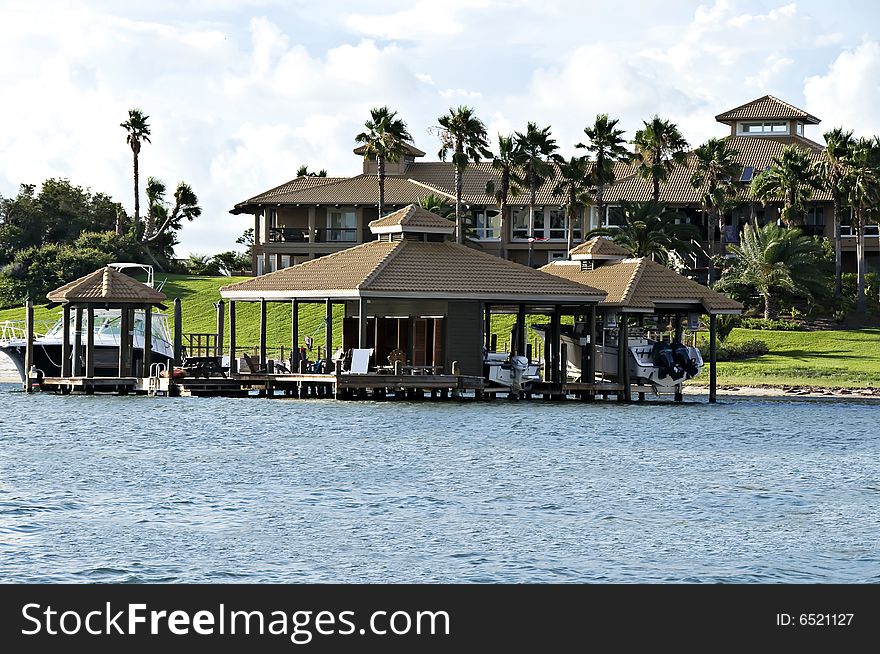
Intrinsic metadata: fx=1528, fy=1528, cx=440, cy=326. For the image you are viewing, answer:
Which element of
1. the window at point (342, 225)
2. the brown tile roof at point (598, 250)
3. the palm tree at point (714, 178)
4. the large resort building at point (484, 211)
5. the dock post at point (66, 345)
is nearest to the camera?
the dock post at point (66, 345)

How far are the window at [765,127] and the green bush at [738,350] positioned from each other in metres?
30.4

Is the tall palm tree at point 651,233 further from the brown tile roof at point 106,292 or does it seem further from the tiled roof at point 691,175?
the brown tile roof at point 106,292

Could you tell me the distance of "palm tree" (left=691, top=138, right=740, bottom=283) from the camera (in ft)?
254

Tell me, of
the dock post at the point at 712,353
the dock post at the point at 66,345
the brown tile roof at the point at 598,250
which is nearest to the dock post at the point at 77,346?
the dock post at the point at 66,345

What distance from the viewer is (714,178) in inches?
3078

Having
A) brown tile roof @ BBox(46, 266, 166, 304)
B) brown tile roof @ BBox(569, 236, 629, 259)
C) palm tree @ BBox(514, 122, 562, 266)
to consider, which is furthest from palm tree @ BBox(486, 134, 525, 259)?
brown tile roof @ BBox(46, 266, 166, 304)

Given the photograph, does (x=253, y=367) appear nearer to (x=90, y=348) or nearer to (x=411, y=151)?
(x=90, y=348)

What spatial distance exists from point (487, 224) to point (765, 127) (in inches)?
749

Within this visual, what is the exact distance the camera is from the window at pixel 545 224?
87.4 m

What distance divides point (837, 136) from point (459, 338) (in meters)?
33.6

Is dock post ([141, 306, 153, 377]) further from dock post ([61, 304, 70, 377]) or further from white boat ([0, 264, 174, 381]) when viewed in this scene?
dock post ([61, 304, 70, 377])

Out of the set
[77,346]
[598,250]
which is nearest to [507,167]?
[598,250]

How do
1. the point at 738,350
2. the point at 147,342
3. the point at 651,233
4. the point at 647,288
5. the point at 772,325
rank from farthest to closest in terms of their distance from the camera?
the point at 651,233 < the point at 772,325 < the point at 738,350 < the point at 647,288 < the point at 147,342

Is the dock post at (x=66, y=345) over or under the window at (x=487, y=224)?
under
